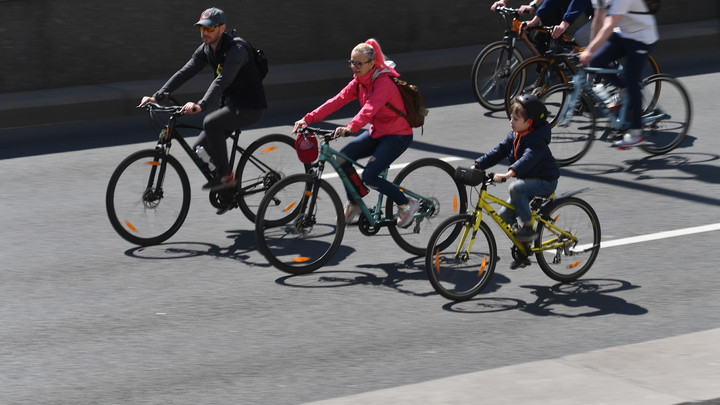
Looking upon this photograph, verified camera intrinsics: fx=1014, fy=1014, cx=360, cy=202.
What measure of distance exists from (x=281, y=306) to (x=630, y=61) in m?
4.87

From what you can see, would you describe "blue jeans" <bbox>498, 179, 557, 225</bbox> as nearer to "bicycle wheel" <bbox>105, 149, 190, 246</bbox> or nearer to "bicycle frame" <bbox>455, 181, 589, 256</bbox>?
"bicycle frame" <bbox>455, 181, 589, 256</bbox>

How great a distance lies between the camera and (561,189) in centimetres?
909

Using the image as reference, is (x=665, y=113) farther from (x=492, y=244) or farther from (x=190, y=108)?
(x=190, y=108)

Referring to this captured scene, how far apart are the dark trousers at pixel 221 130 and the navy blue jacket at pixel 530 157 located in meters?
2.29

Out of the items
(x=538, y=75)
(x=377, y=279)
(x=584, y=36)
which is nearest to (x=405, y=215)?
(x=377, y=279)

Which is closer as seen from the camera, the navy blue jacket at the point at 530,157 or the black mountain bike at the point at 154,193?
the navy blue jacket at the point at 530,157

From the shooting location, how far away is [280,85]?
13.2 metres

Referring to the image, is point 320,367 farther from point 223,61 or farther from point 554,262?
point 223,61

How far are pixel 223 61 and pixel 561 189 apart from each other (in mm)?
3230

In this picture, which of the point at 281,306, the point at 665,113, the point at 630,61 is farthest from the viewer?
the point at 665,113

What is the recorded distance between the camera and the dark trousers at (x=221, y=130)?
793cm

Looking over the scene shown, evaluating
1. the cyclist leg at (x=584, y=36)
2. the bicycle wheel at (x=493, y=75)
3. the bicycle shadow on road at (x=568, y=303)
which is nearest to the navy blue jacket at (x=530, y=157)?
→ the bicycle shadow on road at (x=568, y=303)

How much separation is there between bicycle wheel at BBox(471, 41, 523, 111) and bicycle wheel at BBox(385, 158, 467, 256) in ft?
15.5

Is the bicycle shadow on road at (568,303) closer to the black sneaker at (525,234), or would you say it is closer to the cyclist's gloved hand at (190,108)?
the black sneaker at (525,234)
